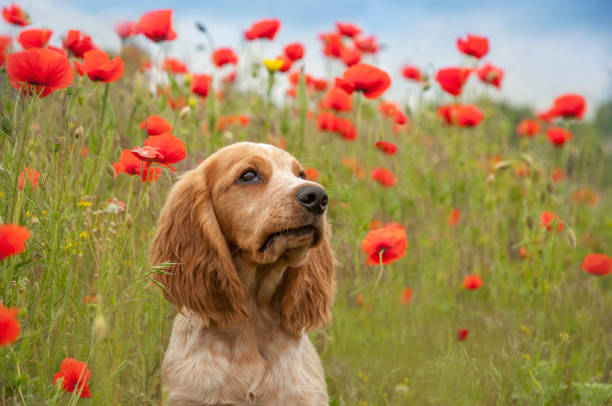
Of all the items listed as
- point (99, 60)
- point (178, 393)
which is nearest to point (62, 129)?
point (99, 60)

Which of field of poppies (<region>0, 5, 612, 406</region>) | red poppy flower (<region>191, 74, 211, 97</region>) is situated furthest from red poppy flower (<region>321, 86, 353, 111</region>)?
red poppy flower (<region>191, 74, 211, 97</region>)

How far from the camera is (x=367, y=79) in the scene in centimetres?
347

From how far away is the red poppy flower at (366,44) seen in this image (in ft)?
16.0

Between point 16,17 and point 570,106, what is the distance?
3.68m

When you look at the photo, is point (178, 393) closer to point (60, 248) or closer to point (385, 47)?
point (60, 248)

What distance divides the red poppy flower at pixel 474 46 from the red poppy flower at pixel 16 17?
289 centimetres

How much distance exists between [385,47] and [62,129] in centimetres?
315

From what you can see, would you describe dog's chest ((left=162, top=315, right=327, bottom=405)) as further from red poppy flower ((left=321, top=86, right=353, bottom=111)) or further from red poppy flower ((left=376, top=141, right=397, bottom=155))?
red poppy flower ((left=321, top=86, right=353, bottom=111))

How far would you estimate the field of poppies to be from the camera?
88.8 inches

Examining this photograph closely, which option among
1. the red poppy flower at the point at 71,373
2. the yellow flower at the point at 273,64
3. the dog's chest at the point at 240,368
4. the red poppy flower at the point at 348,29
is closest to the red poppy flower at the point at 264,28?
the yellow flower at the point at 273,64

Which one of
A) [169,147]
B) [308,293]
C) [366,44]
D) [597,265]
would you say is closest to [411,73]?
[366,44]

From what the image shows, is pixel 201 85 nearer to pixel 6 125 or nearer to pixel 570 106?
pixel 6 125

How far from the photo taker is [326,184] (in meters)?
3.79

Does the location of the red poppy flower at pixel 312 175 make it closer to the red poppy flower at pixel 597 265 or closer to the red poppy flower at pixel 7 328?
the red poppy flower at pixel 597 265
